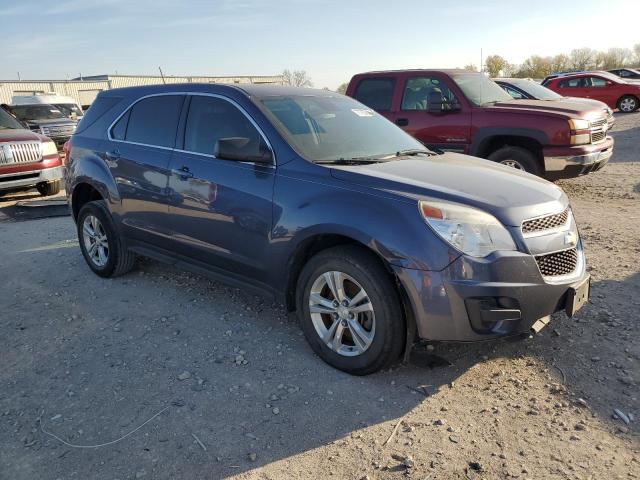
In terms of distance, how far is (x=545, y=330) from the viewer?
12.6ft

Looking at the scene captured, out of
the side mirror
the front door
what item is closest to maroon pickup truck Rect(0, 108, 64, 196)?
the front door

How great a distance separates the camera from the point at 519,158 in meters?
7.79

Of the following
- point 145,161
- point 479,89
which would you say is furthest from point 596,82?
point 145,161

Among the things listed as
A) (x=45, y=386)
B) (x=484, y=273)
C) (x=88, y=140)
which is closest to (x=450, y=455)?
(x=484, y=273)

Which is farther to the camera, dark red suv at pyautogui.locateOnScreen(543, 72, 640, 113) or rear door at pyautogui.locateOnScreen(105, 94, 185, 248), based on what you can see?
dark red suv at pyautogui.locateOnScreen(543, 72, 640, 113)

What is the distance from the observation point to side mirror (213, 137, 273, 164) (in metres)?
3.62

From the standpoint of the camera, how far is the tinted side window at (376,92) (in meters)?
8.83

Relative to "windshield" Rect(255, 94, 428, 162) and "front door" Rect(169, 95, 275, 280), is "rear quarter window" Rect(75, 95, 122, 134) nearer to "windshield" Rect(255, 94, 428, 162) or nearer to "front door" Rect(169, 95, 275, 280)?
"front door" Rect(169, 95, 275, 280)

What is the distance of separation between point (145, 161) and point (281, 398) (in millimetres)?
2507

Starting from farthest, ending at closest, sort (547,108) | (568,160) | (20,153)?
(20,153)
(547,108)
(568,160)

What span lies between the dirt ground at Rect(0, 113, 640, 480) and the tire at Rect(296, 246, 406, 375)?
0.52 ft

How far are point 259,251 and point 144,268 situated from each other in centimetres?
238

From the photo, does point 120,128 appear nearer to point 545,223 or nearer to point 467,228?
point 467,228

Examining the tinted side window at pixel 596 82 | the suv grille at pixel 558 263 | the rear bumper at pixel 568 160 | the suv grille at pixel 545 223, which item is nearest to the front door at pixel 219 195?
the suv grille at pixel 545 223
